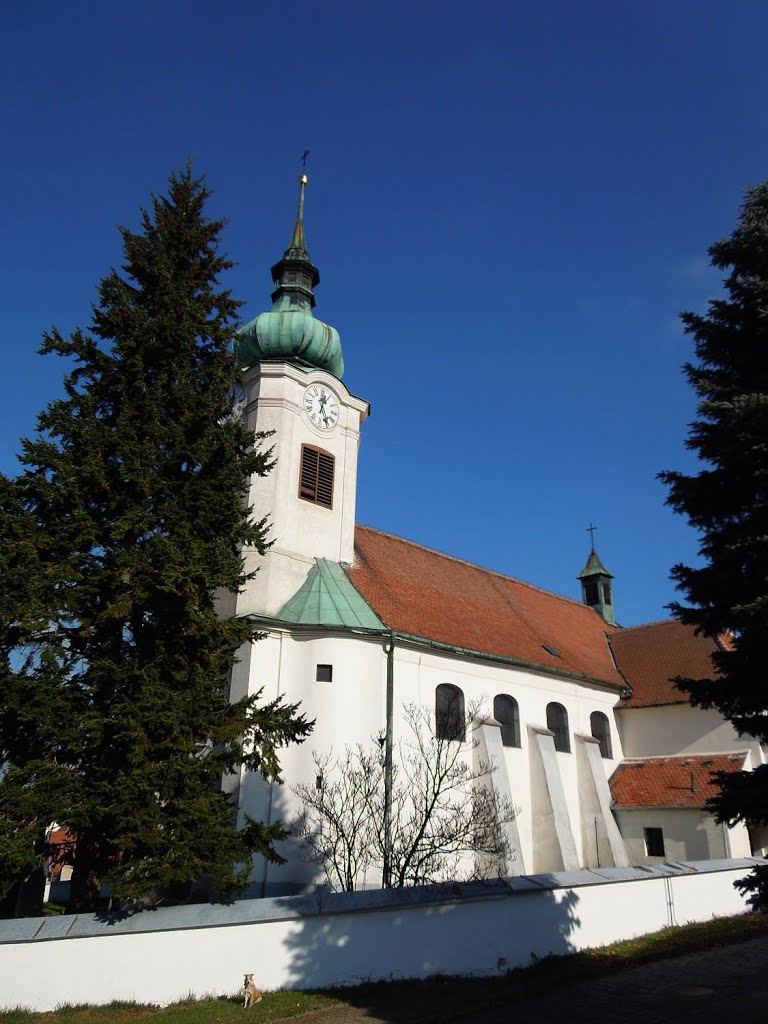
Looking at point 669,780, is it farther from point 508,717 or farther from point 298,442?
point 298,442

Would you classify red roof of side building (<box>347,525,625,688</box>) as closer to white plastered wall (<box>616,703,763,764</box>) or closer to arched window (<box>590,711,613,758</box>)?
arched window (<box>590,711,613,758</box>)

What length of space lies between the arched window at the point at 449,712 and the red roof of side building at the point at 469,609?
47.5 inches

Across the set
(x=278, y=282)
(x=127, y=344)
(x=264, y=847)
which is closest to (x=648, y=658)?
(x=278, y=282)

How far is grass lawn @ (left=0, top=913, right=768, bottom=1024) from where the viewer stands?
8531mm

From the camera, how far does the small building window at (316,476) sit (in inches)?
814

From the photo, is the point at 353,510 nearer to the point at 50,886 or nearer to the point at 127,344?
the point at 127,344

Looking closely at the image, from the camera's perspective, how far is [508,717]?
21.3 m

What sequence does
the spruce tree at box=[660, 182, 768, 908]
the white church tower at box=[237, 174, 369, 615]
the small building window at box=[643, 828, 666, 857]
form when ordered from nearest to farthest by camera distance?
1. the spruce tree at box=[660, 182, 768, 908]
2. the white church tower at box=[237, 174, 369, 615]
3. the small building window at box=[643, 828, 666, 857]

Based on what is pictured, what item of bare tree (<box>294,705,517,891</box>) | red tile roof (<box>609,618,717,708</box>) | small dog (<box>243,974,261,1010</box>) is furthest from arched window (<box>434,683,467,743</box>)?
small dog (<box>243,974,261,1010</box>)

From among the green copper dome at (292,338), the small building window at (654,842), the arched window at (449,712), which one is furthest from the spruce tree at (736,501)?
the small building window at (654,842)

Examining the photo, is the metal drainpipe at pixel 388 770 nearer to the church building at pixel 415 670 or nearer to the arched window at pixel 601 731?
the church building at pixel 415 670

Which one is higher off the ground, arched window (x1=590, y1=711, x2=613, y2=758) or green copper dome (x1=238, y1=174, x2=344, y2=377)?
green copper dome (x1=238, y1=174, x2=344, y2=377)

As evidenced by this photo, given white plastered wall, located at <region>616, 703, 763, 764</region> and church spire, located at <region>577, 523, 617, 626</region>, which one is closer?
white plastered wall, located at <region>616, 703, 763, 764</region>

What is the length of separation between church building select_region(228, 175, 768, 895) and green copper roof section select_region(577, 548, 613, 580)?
917cm
